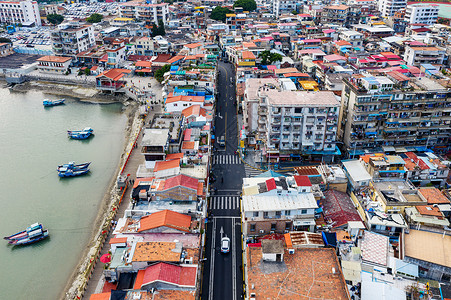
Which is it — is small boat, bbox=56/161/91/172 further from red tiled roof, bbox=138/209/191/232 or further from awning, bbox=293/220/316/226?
awning, bbox=293/220/316/226

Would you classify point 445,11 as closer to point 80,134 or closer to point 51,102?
point 80,134

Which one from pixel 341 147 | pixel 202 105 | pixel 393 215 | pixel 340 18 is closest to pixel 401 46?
pixel 340 18

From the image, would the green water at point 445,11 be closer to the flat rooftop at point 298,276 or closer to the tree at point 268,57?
the tree at point 268,57

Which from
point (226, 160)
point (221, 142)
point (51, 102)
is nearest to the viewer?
point (226, 160)

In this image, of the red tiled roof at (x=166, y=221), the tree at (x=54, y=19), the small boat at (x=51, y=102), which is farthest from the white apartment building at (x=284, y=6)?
the red tiled roof at (x=166, y=221)

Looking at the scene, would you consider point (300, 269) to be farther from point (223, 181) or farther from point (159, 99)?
point (159, 99)

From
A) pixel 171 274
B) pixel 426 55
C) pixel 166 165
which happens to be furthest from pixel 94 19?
pixel 171 274
